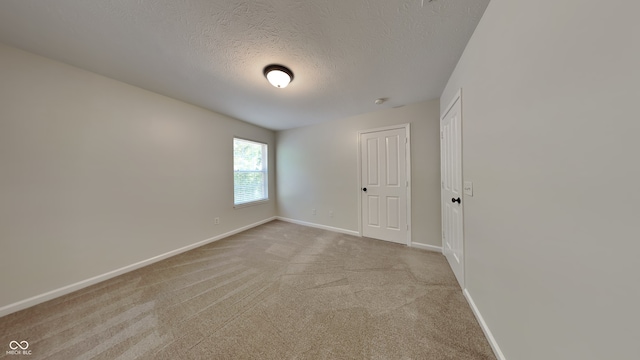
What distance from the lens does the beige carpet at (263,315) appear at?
46.6 inches

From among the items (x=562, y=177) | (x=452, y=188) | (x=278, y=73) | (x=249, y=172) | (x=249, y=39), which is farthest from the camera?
(x=249, y=172)

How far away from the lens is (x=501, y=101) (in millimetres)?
1057

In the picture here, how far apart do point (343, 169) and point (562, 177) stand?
8.90ft

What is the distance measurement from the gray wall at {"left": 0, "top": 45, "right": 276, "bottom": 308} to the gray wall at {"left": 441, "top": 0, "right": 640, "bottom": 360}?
355 centimetres

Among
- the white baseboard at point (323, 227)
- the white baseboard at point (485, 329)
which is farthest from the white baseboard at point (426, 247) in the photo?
the white baseboard at point (485, 329)

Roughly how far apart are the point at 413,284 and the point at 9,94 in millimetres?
4139

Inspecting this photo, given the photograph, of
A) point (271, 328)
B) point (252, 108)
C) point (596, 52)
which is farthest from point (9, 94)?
point (596, 52)

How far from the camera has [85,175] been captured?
186 centimetres

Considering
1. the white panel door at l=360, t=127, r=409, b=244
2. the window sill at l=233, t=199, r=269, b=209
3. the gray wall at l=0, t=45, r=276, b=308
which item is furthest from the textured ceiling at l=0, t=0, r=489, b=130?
the window sill at l=233, t=199, r=269, b=209

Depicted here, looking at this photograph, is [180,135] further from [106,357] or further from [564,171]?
[564,171]

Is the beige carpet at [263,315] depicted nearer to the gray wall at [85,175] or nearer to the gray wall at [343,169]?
the gray wall at [85,175]

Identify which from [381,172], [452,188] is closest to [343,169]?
[381,172]

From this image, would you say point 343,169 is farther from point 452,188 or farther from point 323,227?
point 452,188

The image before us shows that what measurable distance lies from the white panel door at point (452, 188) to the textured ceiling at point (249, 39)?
55cm
